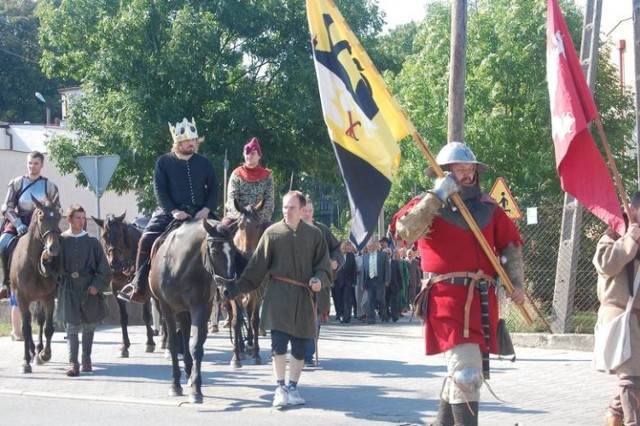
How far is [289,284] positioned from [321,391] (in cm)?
188

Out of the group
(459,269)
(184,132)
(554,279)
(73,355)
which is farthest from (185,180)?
(554,279)

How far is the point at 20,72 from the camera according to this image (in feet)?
232

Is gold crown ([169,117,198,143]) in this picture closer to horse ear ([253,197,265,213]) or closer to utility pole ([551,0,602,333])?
horse ear ([253,197,265,213])

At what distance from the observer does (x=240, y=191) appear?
15.2m

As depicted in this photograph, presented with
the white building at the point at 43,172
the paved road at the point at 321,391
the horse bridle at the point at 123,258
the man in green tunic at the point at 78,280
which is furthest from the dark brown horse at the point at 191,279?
the white building at the point at 43,172

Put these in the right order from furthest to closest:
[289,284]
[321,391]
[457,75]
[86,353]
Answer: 1. [457,75]
2. [86,353]
3. [321,391]
4. [289,284]

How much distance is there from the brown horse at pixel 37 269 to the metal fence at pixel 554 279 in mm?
7270

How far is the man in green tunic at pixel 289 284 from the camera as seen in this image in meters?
11.1

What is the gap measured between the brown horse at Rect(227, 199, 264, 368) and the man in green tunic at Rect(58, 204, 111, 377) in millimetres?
1826

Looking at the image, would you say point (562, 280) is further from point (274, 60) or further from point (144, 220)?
point (274, 60)

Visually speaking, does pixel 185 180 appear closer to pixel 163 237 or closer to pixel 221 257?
pixel 163 237

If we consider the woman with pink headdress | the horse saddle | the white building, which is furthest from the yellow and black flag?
the white building

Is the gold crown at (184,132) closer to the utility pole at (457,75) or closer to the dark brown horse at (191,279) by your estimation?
the dark brown horse at (191,279)

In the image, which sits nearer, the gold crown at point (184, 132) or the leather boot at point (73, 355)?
the gold crown at point (184, 132)
